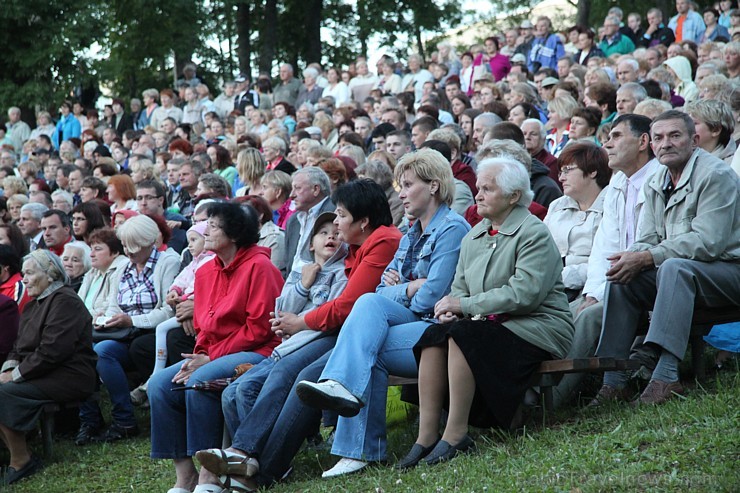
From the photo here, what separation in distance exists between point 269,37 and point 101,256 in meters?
20.4

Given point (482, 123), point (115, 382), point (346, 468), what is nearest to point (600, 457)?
point (346, 468)

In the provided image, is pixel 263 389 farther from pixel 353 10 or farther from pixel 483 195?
pixel 353 10

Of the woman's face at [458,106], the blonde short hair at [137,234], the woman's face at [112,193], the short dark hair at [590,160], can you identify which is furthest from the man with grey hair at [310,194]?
the woman's face at [458,106]

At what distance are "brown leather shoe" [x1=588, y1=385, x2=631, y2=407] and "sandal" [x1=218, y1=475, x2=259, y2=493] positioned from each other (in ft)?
6.50

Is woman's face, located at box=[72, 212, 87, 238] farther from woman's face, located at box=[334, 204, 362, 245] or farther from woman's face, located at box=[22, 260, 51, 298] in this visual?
woman's face, located at box=[334, 204, 362, 245]

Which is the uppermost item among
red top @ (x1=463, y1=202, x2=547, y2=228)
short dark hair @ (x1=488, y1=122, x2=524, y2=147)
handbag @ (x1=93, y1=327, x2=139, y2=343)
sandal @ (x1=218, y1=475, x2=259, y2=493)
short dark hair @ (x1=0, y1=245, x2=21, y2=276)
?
short dark hair @ (x1=488, y1=122, x2=524, y2=147)

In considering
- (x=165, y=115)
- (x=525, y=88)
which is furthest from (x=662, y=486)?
(x=165, y=115)

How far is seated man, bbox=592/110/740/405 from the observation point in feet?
17.7

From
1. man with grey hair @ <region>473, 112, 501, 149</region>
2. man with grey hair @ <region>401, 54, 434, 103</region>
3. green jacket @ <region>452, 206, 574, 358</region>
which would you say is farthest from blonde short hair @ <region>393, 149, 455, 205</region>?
man with grey hair @ <region>401, 54, 434, 103</region>

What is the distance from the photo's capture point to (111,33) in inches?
1149

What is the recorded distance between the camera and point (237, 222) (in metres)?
6.79

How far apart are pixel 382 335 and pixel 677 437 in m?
Answer: 1.70

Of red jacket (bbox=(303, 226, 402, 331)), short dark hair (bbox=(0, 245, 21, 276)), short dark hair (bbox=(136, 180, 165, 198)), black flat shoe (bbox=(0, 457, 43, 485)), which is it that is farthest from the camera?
short dark hair (bbox=(136, 180, 165, 198))

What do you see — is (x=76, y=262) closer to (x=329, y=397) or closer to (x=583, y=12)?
(x=329, y=397)
